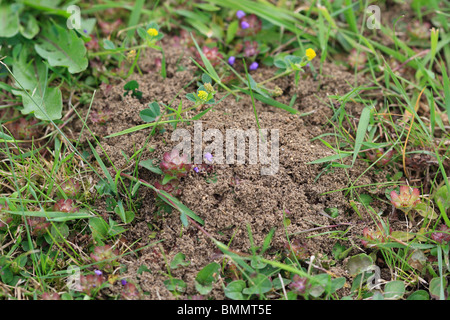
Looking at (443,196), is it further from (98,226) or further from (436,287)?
(98,226)

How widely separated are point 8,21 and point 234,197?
2.02m

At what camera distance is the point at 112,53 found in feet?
9.07

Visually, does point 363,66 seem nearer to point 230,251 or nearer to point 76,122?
point 230,251

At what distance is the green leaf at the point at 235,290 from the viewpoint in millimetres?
1956

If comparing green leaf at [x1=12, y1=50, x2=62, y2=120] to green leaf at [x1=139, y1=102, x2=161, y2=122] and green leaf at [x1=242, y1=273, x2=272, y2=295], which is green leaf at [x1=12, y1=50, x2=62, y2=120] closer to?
green leaf at [x1=139, y1=102, x2=161, y2=122]

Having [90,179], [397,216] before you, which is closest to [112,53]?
[90,179]

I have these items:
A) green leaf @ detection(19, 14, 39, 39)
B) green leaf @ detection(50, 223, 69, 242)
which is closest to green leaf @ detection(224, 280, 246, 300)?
green leaf @ detection(50, 223, 69, 242)

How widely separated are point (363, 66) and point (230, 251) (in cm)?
177

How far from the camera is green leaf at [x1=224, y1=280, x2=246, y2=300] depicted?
1.96 metres

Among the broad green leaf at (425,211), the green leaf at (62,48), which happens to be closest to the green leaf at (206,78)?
the green leaf at (62,48)

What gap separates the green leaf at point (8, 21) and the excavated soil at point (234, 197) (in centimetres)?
84

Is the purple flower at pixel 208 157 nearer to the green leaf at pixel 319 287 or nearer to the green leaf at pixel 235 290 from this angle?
the green leaf at pixel 235 290

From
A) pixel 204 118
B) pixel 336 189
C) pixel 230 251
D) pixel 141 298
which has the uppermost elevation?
pixel 204 118

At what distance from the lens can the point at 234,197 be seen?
86.4 inches
